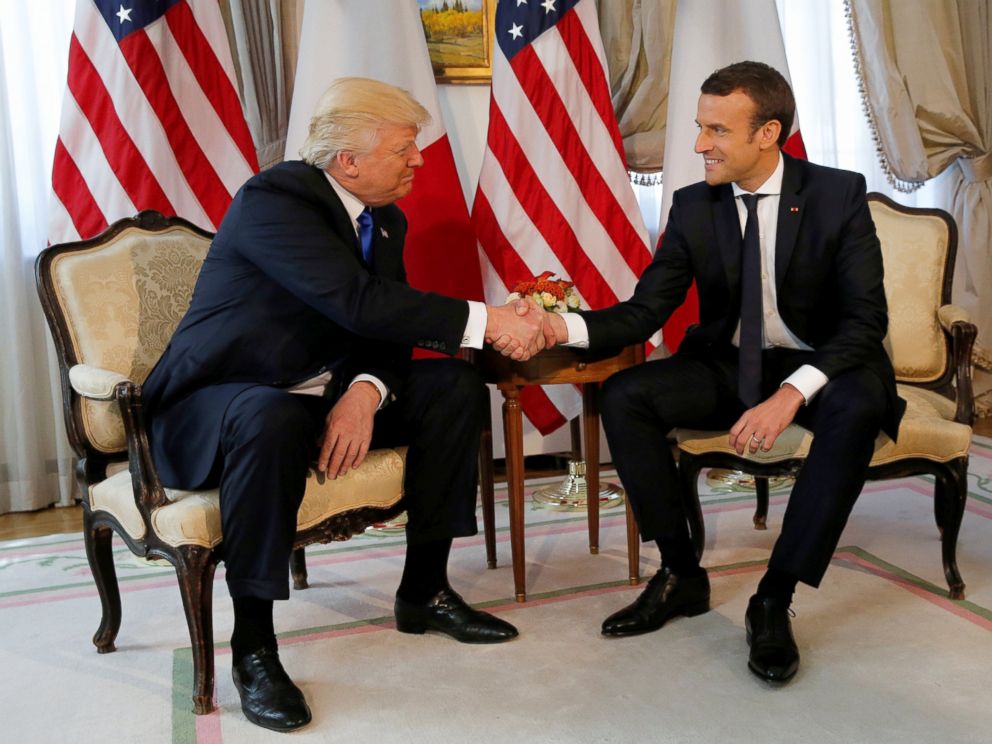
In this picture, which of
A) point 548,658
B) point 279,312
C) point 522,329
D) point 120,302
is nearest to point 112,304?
point 120,302

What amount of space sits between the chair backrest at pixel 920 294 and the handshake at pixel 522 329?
107 centimetres

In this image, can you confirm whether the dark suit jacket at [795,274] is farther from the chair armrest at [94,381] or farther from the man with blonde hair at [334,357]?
the chair armrest at [94,381]

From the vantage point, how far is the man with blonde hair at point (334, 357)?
220cm

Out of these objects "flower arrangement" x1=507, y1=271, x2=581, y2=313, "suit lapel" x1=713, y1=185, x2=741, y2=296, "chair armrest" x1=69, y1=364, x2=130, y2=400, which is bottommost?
"chair armrest" x1=69, y1=364, x2=130, y2=400

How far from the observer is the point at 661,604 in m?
2.55

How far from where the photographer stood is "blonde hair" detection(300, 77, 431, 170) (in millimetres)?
2457

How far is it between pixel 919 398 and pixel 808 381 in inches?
24.4

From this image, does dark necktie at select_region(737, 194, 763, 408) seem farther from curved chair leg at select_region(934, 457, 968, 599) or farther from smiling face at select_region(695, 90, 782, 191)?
curved chair leg at select_region(934, 457, 968, 599)

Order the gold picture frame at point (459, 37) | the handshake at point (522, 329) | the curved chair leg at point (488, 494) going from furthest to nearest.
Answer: the gold picture frame at point (459, 37)
the curved chair leg at point (488, 494)
the handshake at point (522, 329)

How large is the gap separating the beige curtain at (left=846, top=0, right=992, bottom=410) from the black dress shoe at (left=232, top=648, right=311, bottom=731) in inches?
155

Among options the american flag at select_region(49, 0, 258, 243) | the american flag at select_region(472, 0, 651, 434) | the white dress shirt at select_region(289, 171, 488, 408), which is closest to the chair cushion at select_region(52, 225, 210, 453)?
the white dress shirt at select_region(289, 171, 488, 408)

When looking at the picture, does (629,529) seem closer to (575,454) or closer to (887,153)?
(575,454)

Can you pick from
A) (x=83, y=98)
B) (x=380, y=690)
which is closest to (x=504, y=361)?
(x=380, y=690)

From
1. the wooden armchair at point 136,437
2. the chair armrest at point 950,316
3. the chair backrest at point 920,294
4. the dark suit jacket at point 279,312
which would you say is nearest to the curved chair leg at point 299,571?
the wooden armchair at point 136,437
